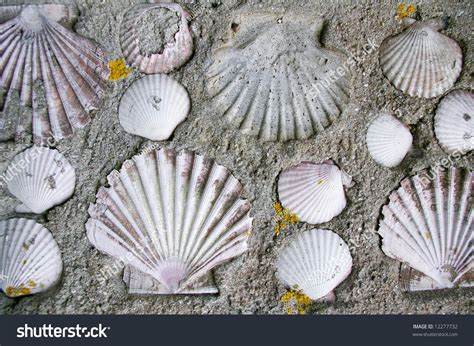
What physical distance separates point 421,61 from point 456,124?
227 mm

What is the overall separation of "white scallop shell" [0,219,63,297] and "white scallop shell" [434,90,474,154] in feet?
4.12

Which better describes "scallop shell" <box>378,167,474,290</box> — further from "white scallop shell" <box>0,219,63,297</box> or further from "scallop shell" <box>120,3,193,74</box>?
"white scallop shell" <box>0,219,63,297</box>

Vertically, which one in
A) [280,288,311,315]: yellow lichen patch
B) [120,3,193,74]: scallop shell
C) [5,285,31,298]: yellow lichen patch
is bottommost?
[280,288,311,315]: yellow lichen patch

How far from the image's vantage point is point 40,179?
4.35ft

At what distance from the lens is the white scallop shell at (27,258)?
131 centimetres

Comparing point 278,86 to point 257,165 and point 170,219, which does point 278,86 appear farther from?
point 170,219

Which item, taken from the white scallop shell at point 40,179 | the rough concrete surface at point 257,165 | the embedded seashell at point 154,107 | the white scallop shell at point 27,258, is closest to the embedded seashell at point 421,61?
the rough concrete surface at point 257,165

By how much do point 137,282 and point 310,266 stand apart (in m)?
0.53

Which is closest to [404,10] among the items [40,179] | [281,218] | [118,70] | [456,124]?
[456,124]

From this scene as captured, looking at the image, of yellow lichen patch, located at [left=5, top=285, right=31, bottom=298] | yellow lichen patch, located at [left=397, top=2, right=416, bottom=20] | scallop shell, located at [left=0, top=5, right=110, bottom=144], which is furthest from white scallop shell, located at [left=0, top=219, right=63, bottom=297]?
yellow lichen patch, located at [left=397, top=2, right=416, bottom=20]

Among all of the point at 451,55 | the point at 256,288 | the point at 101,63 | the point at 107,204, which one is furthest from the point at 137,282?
the point at 451,55

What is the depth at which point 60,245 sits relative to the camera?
134 centimetres

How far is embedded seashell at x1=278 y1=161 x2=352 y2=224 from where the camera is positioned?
132 centimetres

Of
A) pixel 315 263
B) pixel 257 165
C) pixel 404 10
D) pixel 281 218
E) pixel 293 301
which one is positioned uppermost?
pixel 404 10
